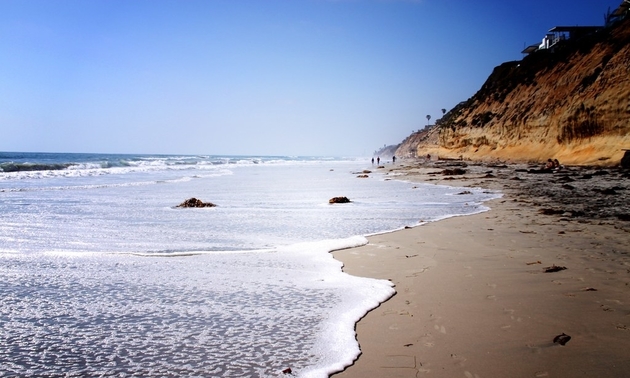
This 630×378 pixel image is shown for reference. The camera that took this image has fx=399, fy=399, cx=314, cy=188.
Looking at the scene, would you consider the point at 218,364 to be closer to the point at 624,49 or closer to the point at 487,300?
the point at 487,300

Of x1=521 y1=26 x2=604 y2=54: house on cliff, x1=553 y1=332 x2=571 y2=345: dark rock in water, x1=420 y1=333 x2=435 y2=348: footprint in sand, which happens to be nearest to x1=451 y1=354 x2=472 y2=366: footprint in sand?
x1=420 y1=333 x2=435 y2=348: footprint in sand

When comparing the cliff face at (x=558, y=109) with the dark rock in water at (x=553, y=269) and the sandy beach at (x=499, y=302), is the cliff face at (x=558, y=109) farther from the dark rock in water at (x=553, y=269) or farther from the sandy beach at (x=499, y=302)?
the dark rock in water at (x=553, y=269)

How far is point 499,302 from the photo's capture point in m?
3.47

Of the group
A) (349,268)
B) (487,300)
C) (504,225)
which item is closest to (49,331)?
(349,268)

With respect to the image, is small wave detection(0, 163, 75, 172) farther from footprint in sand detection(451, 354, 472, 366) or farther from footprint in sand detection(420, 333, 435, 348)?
footprint in sand detection(451, 354, 472, 366)

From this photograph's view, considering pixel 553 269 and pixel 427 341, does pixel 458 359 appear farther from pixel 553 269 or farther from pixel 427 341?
pixel 553 269

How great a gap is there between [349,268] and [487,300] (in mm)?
1654

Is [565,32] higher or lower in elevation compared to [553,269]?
higher

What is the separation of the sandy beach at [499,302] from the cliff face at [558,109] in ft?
71.4

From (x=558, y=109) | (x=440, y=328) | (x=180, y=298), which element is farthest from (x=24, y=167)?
(x=558, y=109)

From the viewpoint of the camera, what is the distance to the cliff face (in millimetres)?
24784

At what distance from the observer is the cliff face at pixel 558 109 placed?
24.8m

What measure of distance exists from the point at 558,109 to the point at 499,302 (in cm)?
3361

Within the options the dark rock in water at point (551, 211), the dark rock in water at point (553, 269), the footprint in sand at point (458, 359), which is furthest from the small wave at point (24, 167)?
the footprint in sand at point (458, 359)
